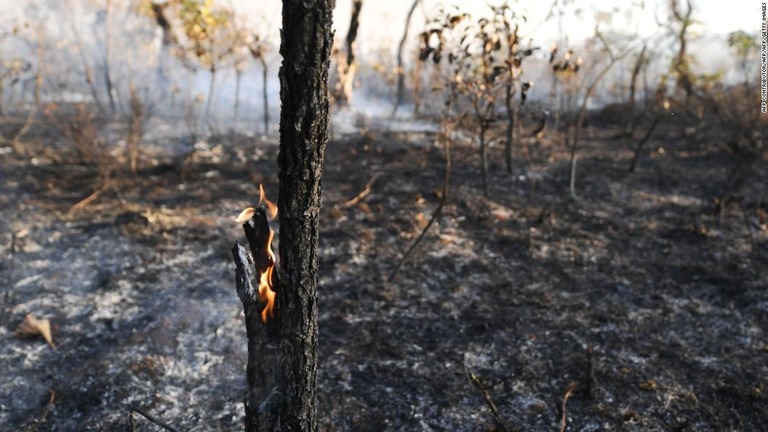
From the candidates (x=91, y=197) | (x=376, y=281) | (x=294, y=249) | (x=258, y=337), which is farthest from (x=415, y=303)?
(x=91, y=197)

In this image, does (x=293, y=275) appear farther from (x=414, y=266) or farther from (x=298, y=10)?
(x=414, y=266)

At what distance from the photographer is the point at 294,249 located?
1.99 metres

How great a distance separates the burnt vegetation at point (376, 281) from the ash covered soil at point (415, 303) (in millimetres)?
26

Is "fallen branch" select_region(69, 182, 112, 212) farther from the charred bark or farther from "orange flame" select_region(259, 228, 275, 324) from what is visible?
"orange flame" select_region(259, 228, 275, 324)

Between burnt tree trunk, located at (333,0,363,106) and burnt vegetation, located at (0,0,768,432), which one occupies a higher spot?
burnt tree trunk, located at (333,0,363,106)

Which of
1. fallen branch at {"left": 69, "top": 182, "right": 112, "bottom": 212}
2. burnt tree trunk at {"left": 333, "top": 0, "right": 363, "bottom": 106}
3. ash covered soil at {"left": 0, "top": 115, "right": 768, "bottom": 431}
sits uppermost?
burnt tree trunk at {"left": 333, "top": 0, "right": 363, "bottom": 106}

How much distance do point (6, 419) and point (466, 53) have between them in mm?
5613

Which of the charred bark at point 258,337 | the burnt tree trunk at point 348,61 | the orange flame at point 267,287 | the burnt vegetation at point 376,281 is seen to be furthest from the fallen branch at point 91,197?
the burnt tree trunk at point 348,61

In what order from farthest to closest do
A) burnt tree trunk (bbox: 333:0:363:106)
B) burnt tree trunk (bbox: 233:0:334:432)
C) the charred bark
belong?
burnt tree trunk (bbox: 333:0:363:106) < the charred bark < burnt tree trunk (bbox: 233:0:334:432)

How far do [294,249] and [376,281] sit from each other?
11.4 ft

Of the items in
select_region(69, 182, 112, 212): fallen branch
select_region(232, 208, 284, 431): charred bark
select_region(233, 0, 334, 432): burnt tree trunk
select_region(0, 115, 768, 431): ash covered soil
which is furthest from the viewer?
select_region(69, 182, 112, 212): fallen branch

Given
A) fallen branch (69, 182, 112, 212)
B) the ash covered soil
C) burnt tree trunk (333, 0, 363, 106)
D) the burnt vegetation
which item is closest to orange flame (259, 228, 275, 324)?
the burnt vegetation

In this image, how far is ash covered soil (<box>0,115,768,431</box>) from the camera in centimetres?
361

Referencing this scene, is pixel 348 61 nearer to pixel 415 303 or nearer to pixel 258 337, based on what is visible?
pixel 415 303
